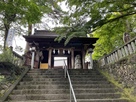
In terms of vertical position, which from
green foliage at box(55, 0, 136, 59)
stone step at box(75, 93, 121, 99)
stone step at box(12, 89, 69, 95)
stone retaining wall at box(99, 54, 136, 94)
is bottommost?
stone step at box(75, 93, 121, 99)

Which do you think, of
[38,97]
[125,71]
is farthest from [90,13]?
[38,97]

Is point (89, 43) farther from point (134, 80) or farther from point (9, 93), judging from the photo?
point (9, 93)

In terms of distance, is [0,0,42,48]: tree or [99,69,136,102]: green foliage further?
[0,0,42,48]: tree

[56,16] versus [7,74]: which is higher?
[56,16]

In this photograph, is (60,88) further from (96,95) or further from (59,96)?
(96,95)

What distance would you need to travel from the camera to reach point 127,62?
4977 millimetres

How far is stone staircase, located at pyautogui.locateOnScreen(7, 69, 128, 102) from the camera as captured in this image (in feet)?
15.0

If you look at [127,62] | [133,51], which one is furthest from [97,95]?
[133,51]

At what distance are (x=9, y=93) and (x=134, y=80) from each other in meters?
4.44

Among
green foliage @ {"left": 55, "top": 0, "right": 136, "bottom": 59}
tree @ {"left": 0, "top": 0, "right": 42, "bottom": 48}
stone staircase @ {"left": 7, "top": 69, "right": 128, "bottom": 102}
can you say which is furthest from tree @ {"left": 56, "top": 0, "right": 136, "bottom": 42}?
stone staircase @ {"left": 7, "top": 69, "right": 128, "bottom": 102}

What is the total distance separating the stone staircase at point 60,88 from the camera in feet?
15.0

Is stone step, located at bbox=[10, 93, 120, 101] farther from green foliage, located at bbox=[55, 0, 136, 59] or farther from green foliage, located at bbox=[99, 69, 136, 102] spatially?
green foliage, located at bbox=[55, 0, 136, 59]

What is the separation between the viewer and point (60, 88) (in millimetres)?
5324

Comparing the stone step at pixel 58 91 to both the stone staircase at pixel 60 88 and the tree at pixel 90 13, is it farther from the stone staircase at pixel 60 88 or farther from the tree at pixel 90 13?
the tree at pixel 90 13
